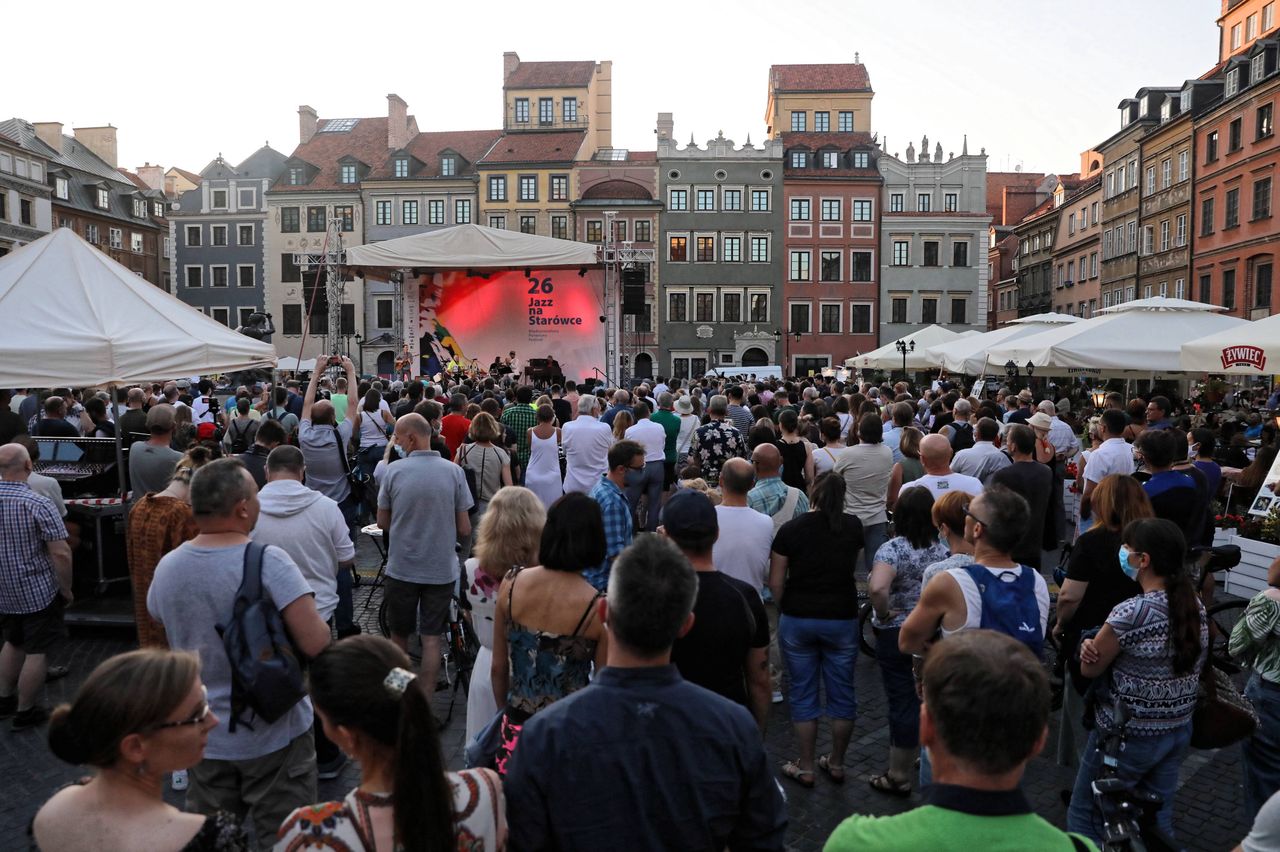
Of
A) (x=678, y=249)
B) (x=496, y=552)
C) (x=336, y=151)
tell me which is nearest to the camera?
(x=496, y=552)

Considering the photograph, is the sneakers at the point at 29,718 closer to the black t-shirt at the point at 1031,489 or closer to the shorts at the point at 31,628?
the shorts at the point at 31,628

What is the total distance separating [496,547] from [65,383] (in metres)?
4.42

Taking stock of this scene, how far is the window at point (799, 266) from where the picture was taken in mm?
47312

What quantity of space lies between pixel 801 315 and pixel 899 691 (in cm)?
4400

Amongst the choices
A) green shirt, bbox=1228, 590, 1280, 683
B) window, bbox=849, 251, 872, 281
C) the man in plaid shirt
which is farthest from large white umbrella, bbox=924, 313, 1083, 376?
window, bbox=849, 251, 872, 281

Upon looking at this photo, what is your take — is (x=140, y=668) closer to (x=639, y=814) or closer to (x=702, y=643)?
(x=639, y=814)

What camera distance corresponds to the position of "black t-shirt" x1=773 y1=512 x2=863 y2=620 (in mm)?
4645

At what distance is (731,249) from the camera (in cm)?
4656

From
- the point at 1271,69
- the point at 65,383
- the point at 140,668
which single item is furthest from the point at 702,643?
the point at 1271,69

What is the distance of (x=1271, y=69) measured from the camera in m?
29.3

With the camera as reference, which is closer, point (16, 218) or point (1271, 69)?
point (1271, 69)

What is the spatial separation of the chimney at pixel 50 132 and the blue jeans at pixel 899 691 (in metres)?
57.8

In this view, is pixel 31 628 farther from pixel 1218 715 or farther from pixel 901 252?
pixel 901 252

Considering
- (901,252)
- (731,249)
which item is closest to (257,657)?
(731,249)
